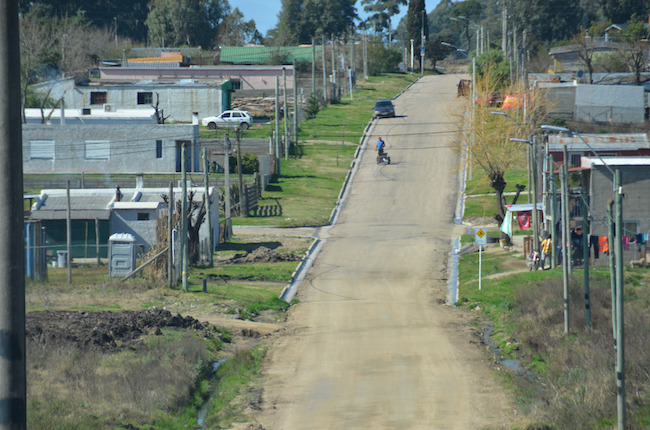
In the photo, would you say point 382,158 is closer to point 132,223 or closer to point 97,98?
point 132,223

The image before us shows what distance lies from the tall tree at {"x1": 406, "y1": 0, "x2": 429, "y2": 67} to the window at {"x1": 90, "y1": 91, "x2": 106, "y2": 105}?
58.6 metres

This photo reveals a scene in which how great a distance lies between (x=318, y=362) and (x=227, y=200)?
21.5 meters

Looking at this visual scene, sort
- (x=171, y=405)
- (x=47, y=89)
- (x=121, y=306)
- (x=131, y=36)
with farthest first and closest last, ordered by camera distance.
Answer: (x=131, y=36) < (x=47, y=89) < (x=121, y=306) < (x=171, y=405)

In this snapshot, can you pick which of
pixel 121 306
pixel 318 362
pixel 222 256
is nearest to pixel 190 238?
Answer: pixel 222 256

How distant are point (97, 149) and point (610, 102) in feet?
133

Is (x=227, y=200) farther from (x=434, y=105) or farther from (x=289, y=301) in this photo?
(x=434, y=105)

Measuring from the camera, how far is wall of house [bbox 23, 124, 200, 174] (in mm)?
56812

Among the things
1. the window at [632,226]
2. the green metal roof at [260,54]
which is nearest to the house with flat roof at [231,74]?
the green metal roof at [260,54]

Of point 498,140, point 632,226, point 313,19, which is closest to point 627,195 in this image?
point 632,226

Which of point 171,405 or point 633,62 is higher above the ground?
point 633,62

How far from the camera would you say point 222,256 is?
3769cm

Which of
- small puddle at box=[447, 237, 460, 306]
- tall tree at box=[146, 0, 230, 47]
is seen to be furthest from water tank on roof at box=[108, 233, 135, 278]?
tall tree at box=[146, 0, 230, 47]

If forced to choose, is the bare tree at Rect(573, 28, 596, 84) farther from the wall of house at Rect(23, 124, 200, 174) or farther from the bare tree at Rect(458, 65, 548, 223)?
the wall of house at Rect(23, 124, 200, 174)

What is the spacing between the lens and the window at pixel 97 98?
243ft
